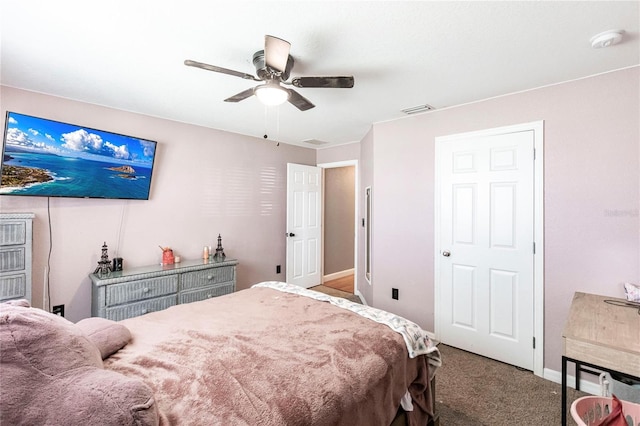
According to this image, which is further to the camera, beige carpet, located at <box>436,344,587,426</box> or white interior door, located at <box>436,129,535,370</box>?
white interior door, located at <box>436,129,535,370</box>

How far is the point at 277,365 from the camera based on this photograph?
1.31 meters

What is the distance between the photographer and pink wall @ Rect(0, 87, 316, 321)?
2.77 m

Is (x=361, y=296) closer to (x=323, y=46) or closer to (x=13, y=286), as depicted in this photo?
Answer: (x=323, y=46)

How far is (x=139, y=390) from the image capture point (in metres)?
0.91

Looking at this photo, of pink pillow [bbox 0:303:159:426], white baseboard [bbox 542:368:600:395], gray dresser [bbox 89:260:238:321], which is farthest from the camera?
gray dresser [bbox 89:260:238:321]

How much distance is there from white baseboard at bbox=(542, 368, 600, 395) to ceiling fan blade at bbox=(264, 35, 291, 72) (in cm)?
307

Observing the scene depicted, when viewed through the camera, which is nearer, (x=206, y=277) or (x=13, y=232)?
(x=13, y=232)

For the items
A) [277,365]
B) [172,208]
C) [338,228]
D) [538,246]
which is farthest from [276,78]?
[338,228]

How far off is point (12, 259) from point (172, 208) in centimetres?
141

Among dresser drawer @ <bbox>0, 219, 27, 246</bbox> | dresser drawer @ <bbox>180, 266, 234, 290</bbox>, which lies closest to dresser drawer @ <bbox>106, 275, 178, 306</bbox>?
dresser drawer @ <bbox>180, 266, 234, 290</bbox>

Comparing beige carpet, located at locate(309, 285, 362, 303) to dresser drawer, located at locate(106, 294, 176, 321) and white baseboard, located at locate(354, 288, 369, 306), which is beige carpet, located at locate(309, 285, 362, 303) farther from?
dresser drawer, located at locate(106, 294, 176, 321)

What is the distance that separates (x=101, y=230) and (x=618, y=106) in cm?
457

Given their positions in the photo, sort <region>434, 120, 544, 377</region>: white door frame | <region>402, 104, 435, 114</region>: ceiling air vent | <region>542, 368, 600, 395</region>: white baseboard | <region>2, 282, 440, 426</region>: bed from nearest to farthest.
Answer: <region>2, 282, 440, 426</region>: bed → <region>542, 368, 600, 395</region>: white baseboard → <region>434, 120, 544, 377</region>: white door frame → <region>402, 104, 435, 114</region>: ceiling air vent

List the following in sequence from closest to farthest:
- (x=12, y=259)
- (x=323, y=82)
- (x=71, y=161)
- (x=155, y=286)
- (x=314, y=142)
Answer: (x=323, y=82) < (x=12, y=259) < (x=71, y=161) < (x=155, y=286) < (x=314, y=142)
